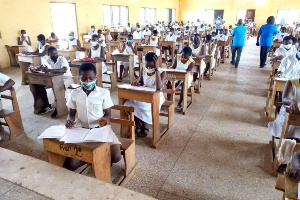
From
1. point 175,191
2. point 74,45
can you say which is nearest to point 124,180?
point 175,191

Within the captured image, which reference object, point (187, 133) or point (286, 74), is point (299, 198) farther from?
point (286, 74)

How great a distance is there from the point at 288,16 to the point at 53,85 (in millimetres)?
20788

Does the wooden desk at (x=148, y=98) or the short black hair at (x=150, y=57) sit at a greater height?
the short black hair at (x=150, y=57)

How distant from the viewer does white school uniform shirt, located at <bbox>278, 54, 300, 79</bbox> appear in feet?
13.1

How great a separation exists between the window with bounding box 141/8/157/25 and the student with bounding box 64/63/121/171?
15181mm

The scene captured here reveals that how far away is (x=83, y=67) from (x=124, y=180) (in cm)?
115

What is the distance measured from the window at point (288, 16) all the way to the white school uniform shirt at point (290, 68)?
17677 millimetres

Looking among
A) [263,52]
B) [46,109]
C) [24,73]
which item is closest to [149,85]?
[46,109]

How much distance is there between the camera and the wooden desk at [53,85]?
3.85 m

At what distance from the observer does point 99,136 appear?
5.86 feet

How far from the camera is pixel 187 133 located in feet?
11.1

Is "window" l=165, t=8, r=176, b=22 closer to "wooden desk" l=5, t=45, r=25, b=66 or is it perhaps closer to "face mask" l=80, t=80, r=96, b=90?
"wooden desk" l=5, t=45, r=25, b=66

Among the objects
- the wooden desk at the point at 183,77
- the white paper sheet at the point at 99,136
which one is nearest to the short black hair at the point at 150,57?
the wooden desk at the point at 183,77

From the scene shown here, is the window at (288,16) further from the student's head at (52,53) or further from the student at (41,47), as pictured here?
the student's head at (52,53)
